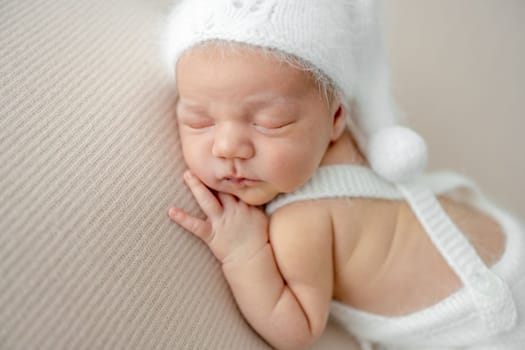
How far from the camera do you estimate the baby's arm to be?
2.62 feet

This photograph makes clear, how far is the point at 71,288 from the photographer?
60 centimetres

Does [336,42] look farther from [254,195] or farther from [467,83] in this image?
[467,83]

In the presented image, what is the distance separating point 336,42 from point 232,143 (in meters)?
0.24

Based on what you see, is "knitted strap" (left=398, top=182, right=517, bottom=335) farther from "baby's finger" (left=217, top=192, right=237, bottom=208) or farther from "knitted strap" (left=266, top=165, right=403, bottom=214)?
"baby's finger" (left=217, top=192, right=237, bottom=208)

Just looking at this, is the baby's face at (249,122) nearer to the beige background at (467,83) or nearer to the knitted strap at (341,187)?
the knitted strap at (341,187)

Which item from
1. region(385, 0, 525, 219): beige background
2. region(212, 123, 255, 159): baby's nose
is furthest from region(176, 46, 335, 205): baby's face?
region(385, 0, 525, 219): beige background

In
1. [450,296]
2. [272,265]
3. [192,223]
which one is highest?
[192,223]

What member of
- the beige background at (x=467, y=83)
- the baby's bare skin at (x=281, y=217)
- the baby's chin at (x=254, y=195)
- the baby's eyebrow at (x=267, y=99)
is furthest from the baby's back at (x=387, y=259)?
the beige background at (x=467, y=83)

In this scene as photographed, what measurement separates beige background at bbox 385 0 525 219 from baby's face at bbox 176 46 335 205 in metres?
0.62

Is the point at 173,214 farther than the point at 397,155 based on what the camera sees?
No

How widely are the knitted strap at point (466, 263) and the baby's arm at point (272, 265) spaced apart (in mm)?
211

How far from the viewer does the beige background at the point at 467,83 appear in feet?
4.37

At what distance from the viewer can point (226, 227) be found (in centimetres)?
80

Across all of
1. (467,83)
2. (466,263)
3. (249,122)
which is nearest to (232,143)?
(249,122)
